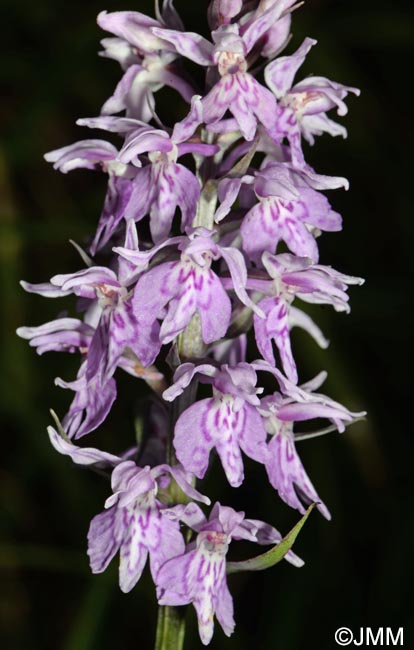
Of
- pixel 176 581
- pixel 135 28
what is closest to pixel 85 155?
pixel 135 28

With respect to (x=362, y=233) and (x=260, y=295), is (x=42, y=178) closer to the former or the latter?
(x=362, y=233)

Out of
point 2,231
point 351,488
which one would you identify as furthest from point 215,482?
point 2,231

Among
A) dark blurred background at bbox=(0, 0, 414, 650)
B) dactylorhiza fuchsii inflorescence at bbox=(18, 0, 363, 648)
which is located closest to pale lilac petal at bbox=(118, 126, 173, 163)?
dactylorhiza fuchsii inflorescence at bbox=(18, 0, 363, 648)

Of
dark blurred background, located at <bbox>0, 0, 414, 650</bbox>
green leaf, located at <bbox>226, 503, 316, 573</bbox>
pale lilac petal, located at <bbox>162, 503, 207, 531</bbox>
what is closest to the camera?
green leaf, located at <bbox>226, 503, 316, 573</bbox>

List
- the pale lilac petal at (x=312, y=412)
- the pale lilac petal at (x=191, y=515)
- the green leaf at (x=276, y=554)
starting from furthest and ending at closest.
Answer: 1. the pale lilac petal at (x=312, y=412)
2. the pale lilac petal at (x=191, y=515)
3. the green leaf at (x=276, y=554)

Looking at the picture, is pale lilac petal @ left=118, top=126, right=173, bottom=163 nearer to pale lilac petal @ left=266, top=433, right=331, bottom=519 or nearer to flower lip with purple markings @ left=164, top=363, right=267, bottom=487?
flower lip with purple markings @ left=164, top=363, right=267, bottom=487

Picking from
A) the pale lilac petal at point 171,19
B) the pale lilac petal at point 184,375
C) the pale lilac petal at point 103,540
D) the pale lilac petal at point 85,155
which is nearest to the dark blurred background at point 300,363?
the pale lilac petal at point 103,540

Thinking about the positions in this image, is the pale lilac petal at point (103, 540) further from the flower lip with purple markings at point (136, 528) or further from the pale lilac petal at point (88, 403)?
the pale lilac petal at point (88, 403)
